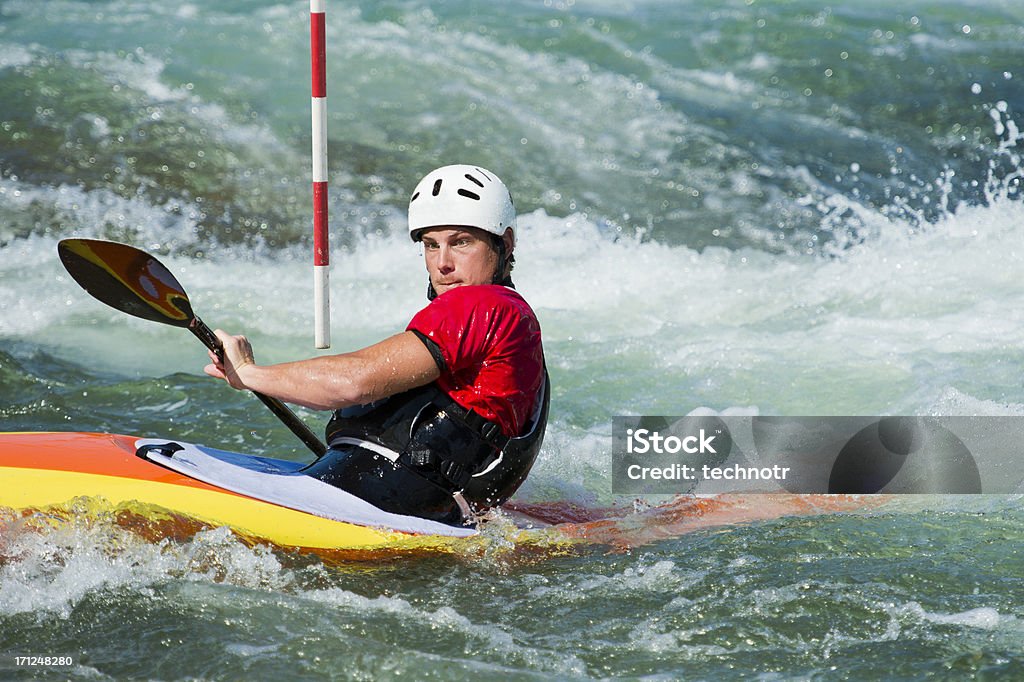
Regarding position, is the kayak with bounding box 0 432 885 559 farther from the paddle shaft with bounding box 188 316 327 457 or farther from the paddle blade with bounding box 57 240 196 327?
the paddle blade with bounding box 57 240 196 327

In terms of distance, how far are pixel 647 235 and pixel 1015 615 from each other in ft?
17.8

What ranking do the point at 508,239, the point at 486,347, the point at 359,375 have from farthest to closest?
1. the point at 508,239
2. the point at 486,347
3. the point at 359,375

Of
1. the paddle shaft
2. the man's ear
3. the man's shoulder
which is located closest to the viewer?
the man's shoulder

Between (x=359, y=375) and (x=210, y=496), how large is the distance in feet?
1.77

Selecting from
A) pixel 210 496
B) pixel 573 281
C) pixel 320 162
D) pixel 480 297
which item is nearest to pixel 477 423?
pixel 480 297

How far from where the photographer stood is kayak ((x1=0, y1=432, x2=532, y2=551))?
10.3ft

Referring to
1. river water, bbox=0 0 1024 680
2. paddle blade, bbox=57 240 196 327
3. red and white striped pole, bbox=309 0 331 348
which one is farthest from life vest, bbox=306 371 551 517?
red and white striped pole, bbox=309 0 331 348

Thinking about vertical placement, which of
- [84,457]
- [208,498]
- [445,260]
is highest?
[445,260]

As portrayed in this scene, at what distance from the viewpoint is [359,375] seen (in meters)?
3.05

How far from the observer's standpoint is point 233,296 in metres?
7.24

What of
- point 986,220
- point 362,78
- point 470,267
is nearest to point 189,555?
point 470,267

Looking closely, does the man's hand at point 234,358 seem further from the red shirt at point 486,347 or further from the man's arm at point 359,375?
the red shirt at point 486,347

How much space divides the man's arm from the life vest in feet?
0.36

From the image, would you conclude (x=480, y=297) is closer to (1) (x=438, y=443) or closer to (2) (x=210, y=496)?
(1) (x=438, y=443)
